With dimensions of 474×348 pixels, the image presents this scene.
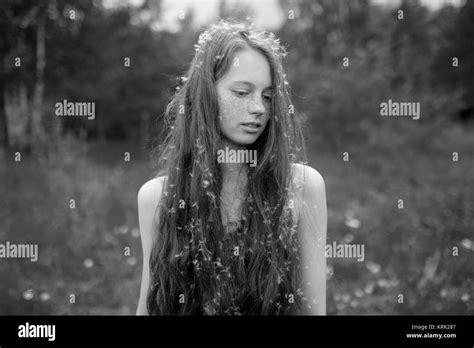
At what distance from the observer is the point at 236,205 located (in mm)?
2156

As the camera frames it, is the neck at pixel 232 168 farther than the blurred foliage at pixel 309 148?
No

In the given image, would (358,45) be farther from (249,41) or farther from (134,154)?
(249,41)

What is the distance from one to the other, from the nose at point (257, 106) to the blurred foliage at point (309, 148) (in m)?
0.72

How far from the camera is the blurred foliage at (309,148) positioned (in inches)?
174

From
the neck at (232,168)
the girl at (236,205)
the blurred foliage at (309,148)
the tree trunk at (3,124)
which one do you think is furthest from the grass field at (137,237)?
the neck at (232,168)

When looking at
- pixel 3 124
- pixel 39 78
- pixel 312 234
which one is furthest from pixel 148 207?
pixel 3 124

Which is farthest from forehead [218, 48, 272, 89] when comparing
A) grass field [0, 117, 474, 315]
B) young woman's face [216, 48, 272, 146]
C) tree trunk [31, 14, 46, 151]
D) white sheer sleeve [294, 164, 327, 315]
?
tree trunk [31, 14, 46, 151]

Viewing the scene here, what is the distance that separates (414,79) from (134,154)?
329 inches

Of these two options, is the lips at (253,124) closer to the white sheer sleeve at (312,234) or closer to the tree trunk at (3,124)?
the white sheer sleeve at (312,234)

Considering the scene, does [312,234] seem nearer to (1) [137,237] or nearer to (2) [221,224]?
(2) [221,224]

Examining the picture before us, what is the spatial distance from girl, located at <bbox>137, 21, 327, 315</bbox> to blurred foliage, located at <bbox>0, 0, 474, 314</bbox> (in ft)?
2.26

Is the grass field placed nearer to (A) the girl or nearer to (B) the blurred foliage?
(B) the blurred foliage

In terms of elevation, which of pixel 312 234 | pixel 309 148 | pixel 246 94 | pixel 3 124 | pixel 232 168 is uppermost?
pixel 3 124

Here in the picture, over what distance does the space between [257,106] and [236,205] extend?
1.45 ft
